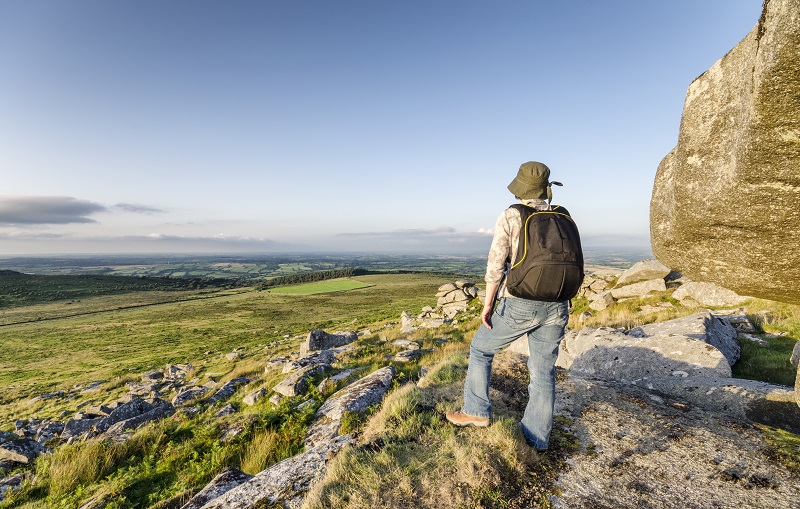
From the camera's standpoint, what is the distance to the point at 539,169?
4207 mm

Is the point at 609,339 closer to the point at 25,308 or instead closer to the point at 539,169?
the point at 539,169

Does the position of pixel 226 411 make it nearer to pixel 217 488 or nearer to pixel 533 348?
pixel 217 488

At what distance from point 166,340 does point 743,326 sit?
65.5 metres

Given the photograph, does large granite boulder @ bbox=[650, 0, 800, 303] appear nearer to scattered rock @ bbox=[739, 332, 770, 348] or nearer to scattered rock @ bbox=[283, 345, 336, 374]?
scattered rock @ bbox=[739, 332, 770, 348]

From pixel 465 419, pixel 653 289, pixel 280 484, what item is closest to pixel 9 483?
pixel 280 484

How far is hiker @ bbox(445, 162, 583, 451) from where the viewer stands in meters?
3.93

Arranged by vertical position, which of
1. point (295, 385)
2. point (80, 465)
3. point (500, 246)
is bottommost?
point (80, 465)

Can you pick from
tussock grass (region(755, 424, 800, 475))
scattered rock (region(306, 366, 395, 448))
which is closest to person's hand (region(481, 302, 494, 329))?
scattered rock (region(306, 366, 395, 448))

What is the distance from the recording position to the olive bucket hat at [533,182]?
4.18 meters

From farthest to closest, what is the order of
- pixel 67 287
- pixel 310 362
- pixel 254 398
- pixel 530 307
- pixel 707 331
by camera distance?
1. pixel 67 287
2. pixel 310 362
3. pixel 254 398
4. pixel 707 331
5. pixel 530 307

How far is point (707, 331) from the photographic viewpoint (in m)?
9.06

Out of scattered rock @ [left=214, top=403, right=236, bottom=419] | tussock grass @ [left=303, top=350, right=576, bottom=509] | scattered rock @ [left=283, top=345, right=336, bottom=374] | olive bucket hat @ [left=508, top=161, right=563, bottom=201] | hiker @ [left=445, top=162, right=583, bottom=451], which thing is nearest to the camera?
tussock grass @ [left=303, top=350, right=576, bottom=509]

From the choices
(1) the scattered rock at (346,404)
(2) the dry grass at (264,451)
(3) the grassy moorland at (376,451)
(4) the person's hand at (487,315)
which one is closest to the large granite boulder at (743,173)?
(3) the grassy moorland at (376,451)

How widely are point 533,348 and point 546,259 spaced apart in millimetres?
1278
